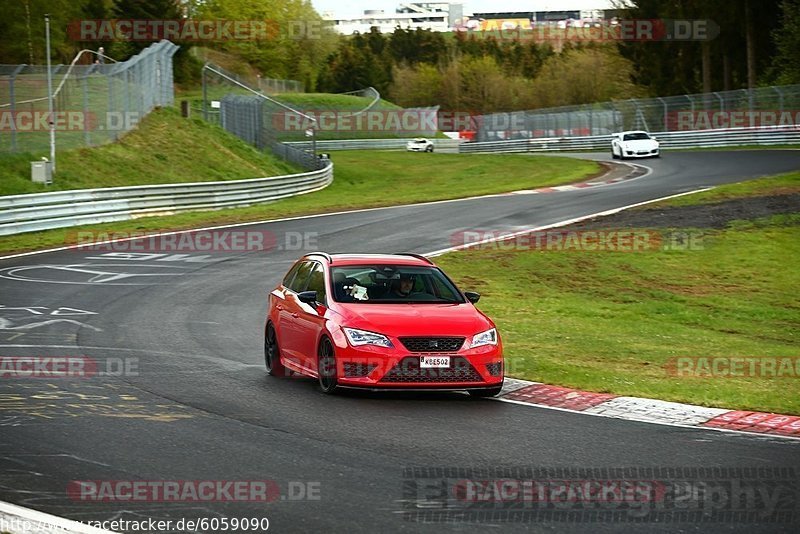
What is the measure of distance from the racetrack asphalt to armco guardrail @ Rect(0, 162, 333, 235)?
35.3ft

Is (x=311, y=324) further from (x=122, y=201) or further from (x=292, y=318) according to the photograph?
(x=122, y=201)

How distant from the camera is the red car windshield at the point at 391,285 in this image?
12.4 meters

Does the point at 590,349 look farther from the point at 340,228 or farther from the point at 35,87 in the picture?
the point at 35,87

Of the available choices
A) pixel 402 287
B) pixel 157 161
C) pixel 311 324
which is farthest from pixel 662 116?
pixel 311 324

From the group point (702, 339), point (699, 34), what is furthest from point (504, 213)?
point (699, 34)

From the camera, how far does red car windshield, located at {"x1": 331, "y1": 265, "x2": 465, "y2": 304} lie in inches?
489

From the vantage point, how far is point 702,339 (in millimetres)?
17375

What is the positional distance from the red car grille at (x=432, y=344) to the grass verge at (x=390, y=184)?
56.6ft

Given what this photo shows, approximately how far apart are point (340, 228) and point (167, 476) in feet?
76.5

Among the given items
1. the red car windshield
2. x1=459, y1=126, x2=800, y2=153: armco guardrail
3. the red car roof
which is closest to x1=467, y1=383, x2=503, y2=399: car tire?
the red car windshield

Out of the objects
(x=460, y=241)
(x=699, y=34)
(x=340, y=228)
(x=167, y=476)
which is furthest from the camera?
(x=699, y=34)

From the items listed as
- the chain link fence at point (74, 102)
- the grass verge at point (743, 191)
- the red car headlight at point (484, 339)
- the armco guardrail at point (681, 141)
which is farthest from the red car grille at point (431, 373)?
the armco guardrail at point (681, 141)

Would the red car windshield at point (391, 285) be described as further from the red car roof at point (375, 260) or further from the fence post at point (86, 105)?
the fence post at point (86, 105)

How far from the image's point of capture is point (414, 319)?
1164 centimetres
